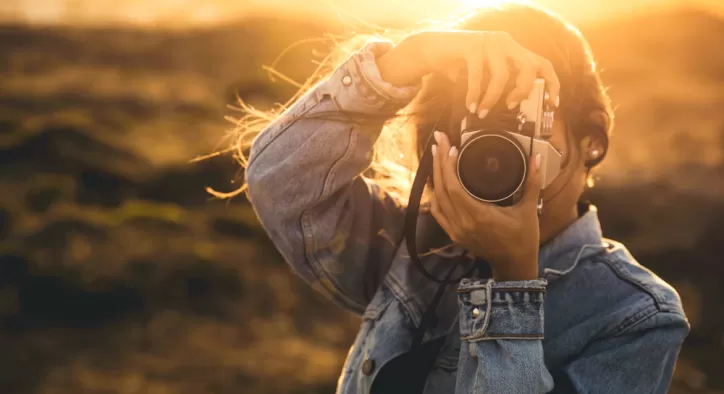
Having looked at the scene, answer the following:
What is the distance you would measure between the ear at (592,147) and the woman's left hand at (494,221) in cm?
18

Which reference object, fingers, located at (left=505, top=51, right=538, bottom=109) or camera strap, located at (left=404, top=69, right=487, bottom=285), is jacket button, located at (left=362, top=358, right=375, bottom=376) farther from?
fingers, located at (left=505, top=51, right=538, bottom=109)

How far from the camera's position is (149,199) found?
418cm

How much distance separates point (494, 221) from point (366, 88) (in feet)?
0.86

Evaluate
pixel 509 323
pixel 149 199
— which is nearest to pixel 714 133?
A: pixel 149 199

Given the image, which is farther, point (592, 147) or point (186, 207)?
point (186, 207)

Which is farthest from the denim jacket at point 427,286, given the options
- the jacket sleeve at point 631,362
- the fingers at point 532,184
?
the fingers at point 532,184

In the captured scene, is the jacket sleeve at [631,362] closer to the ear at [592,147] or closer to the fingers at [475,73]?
the ear at [592,147]

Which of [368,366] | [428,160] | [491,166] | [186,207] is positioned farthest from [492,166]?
[186,207]

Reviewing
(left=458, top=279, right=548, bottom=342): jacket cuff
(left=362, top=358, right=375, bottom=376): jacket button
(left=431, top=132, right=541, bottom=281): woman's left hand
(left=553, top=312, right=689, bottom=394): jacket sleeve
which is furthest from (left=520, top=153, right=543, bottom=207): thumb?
(left=362, top=358, right=375, bottom=376): jacket button

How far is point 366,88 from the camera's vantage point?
1061mm

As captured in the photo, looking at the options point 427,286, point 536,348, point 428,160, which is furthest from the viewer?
point 427,286

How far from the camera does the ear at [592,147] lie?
113 cm

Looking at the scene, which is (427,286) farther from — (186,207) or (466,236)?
(186,207)

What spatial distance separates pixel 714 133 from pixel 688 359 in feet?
6.46
